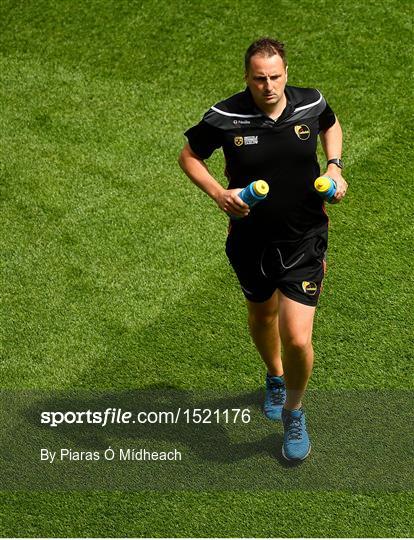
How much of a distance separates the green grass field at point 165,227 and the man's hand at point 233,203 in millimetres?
1660

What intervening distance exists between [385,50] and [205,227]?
101 inches

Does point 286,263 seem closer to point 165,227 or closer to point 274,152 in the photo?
point 274,152

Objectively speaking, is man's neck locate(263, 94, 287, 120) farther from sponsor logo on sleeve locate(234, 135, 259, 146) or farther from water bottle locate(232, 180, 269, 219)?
water bottle locate(232, 180, 269, 219)

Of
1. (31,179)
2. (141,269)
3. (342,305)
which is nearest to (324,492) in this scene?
(342,305)

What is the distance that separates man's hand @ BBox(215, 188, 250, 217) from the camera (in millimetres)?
5820

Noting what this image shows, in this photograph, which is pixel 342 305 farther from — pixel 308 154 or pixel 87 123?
pixel 87 123

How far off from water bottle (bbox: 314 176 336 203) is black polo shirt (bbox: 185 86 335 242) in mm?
126

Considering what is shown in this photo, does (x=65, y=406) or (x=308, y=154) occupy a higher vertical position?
(x=308, y=154)

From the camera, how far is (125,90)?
960 centimetres

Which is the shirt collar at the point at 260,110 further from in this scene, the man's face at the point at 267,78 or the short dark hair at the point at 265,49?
the short dark hair at the point at 265,49

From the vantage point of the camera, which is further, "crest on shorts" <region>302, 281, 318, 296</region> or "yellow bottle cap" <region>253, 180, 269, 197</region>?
"crest on shorts" <region>302, 281, 318, 296</region>

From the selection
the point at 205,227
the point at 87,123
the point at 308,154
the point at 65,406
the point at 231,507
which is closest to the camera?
the point at 308,154
